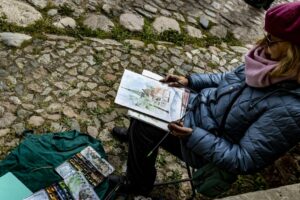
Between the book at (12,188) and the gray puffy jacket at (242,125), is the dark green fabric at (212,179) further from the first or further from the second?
the book at (12,188)

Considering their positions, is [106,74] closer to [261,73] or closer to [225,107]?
[225,107]

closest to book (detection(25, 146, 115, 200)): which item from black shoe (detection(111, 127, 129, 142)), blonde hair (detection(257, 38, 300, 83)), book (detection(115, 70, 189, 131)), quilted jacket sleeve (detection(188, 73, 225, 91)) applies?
black shoe (detection(111, 127, 129, 142))

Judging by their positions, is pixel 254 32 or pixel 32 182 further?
pixel 254 32

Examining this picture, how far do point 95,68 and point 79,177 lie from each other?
5.17 ft

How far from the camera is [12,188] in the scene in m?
3.20

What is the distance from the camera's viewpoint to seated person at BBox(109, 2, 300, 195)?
253 cm

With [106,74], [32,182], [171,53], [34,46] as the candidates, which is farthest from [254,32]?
[32,182]

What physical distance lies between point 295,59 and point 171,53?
2807 millimetres

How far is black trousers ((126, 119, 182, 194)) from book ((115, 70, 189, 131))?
9 cm

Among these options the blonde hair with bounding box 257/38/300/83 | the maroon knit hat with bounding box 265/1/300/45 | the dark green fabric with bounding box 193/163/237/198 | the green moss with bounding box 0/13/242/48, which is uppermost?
the maroon knit hat with bounding box 265/1/300/45

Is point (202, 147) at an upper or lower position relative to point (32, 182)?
upper

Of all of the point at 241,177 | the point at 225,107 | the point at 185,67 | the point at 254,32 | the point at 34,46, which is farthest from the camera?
the point at 254,32

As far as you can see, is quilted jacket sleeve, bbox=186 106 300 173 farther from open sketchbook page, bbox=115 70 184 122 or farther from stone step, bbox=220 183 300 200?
open sketchbook page, bbox=115 70 184 122

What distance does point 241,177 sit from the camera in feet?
12.9
